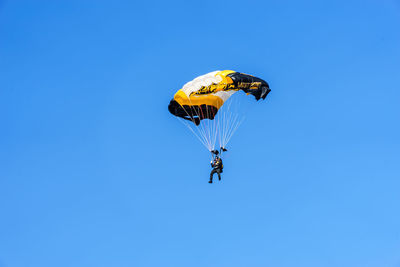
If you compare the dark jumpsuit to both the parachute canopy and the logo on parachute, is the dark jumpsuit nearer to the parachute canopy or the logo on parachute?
the parachute canopy

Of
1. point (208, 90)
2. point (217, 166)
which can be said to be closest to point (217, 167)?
point (217, 166)

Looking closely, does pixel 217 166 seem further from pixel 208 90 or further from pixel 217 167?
pixel 208 90

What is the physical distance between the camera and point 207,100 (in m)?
29.9

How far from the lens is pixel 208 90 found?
28.0 m

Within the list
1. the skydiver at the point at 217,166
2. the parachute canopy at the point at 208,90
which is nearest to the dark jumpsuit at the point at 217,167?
the skydiver at the point at 217,166

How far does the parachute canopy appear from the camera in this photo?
1102 inches

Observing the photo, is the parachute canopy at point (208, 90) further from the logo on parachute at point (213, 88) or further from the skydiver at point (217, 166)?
the skydiver at point (217, 166)

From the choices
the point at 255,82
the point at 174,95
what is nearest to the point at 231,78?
the point at 255,82

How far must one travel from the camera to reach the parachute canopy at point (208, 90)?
2800 centimetres

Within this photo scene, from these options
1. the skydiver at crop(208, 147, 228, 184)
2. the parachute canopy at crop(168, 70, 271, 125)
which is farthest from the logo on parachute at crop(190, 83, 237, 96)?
the skydiver at crop(208, 147, 228, 184)

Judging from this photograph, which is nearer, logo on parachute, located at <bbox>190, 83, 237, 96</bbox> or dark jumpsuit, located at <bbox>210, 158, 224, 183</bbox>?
dark jumpsuit, located at <bbox>210, 158, 224, 183</bbox>

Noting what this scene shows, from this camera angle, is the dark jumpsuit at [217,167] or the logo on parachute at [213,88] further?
the logo on parachute at [213,88]

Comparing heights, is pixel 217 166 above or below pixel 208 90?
below

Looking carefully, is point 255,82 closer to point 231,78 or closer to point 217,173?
point 231,78
